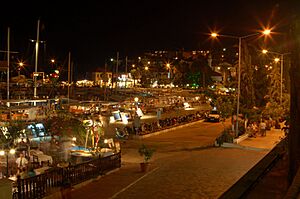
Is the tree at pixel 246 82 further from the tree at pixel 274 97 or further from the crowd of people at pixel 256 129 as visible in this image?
the tree at pixel 274 97

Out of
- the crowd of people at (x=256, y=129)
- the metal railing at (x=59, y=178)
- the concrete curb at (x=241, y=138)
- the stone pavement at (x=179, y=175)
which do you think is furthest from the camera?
the crowd of people at (x=256, y=129)

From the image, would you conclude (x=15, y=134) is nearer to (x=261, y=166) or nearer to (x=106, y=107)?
(x=261, y=166)

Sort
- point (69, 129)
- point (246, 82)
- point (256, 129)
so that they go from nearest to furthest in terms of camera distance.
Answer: point (69, 129) < point (256, 129) < point (246, 82)

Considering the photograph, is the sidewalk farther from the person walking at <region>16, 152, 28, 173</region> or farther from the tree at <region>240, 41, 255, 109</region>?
the person walking at <region>16, 152, 28, 173</region>

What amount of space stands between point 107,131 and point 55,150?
13.4 meters

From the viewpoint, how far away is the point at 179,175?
18047 mm

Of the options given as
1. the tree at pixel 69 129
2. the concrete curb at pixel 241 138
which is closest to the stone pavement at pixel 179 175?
the concrete curb at pixel 241 138

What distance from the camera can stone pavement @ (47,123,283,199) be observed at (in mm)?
15055

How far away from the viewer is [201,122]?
1809 inches

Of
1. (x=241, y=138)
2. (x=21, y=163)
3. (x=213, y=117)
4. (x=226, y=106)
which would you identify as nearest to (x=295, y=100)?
(x=21, y=163)

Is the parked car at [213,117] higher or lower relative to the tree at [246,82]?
lower

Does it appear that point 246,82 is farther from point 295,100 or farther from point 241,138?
point 295,100

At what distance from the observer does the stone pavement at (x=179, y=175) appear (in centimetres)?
1505

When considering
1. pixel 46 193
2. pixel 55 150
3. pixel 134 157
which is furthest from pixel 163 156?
pixel 46 193
